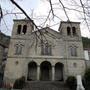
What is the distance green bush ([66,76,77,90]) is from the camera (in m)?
20.3

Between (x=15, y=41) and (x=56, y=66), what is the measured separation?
8.13 meters

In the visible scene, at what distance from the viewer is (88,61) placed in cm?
2556

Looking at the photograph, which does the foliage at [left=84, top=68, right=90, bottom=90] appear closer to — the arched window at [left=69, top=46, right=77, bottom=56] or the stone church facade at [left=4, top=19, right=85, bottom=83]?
the stone church facade at [left=4, top=19, right=85, bottom=83]

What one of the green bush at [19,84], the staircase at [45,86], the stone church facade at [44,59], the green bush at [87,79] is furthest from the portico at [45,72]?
the green bush at [87,79]

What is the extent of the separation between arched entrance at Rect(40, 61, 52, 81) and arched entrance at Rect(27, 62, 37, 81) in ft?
3.80

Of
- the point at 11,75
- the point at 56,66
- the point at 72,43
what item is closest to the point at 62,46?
the point at 72,43

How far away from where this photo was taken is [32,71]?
25203 millimetres

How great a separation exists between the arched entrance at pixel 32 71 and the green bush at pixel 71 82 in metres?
5.47

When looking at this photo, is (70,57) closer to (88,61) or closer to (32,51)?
(88,61)

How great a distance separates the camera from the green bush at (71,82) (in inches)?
799

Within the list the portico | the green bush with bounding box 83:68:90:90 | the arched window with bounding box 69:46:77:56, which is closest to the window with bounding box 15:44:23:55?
the portico

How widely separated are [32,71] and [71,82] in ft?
23.2

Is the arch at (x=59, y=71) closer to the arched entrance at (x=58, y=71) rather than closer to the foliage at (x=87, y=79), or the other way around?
the arched entrance at (x=58, y=71)

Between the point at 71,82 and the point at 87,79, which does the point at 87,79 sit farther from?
the point at 71,82
